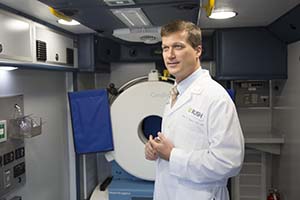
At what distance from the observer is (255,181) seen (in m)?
3.39

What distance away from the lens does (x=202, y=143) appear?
4.66 feet

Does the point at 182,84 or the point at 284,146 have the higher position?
the point at 182,84

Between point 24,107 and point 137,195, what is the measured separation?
3.53 ft

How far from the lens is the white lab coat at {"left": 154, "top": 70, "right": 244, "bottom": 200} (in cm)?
134

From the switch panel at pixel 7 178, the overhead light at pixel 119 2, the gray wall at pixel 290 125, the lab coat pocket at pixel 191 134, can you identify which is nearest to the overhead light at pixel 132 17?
the overhead light at pixel 119 2

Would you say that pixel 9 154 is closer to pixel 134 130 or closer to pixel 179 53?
pixel 134 130

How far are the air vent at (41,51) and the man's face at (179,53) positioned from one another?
3.36 ft

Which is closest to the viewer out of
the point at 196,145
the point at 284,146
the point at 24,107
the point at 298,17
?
the point at 196,145

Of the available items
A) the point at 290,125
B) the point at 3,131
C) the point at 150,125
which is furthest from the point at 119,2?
the point at 290,125

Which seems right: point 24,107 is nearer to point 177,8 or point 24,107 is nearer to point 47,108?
point 47,108

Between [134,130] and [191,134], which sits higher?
[191,134]

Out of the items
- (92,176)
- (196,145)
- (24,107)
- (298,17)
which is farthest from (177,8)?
(92,176)

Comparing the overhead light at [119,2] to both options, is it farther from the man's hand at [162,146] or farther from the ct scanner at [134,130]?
the ct scanner at [134,130]

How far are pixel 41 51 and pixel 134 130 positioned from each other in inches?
35.7
